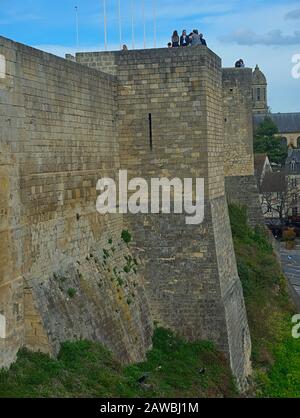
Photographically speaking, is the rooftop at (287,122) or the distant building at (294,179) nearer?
the distant building at (294,179)

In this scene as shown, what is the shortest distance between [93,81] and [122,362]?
5329mm

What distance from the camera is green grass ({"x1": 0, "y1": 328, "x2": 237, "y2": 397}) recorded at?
9.54m

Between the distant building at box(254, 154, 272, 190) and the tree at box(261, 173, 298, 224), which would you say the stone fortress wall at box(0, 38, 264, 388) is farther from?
the distant building at box(254, 154, 272, 190)

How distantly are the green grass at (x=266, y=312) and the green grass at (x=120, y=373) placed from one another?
2001 mm

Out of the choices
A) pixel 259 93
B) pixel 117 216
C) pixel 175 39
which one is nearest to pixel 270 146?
pixel 259 93

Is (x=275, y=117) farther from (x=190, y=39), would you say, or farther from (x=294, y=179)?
(x=190, y=39)

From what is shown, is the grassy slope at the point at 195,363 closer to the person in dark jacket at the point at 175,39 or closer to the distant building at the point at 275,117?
the person in dark jacket at the point at 175,39

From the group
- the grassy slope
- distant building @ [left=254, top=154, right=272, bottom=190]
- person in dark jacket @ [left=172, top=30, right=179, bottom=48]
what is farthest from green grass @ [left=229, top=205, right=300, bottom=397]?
distant building @ [left=254, top=154, right=272, bottom=190]

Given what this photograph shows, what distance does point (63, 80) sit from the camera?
12250mm

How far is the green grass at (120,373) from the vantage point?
9.54 m

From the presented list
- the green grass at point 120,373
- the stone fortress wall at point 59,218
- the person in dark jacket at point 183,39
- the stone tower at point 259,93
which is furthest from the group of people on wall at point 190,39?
the stone tower at point 259,93

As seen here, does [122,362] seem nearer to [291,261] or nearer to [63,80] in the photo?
[63,80]
